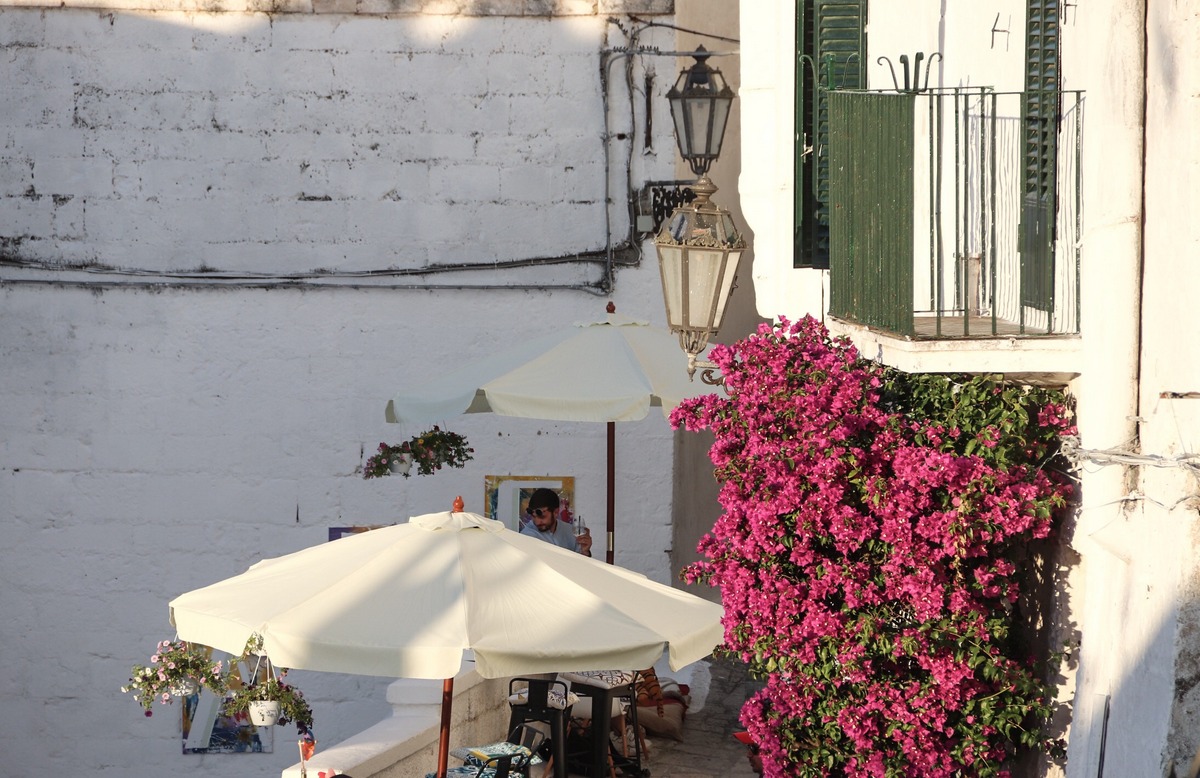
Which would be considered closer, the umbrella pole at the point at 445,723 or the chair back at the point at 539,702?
the umbrella pole at the point at 445,723

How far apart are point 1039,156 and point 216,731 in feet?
27.3

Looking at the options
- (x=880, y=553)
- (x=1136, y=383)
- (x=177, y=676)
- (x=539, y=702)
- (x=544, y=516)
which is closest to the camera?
(x=1136, y=383)

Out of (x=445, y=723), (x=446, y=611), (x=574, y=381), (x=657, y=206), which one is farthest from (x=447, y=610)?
(x=657, y=206)

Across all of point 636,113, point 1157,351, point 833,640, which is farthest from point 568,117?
point 1157,351

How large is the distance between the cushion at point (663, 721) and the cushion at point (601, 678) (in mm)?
834

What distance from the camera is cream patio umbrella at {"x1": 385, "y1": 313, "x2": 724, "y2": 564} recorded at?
30.0 ft

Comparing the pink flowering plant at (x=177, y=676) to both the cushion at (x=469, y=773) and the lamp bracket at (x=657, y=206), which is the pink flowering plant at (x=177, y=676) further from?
the lamp bracket at (x=657, y=206)

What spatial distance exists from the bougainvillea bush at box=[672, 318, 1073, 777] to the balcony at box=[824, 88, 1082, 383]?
0.81 feet

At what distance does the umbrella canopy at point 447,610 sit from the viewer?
20.7 ft

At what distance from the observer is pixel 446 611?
21.3 feet

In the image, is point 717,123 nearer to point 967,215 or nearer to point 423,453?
point 423,453

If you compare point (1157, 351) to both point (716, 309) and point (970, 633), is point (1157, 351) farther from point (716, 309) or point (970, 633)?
point (716, 309)

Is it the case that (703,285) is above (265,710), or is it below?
above

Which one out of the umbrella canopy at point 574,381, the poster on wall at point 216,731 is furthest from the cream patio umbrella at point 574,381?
the poster on wall at point 216,731
